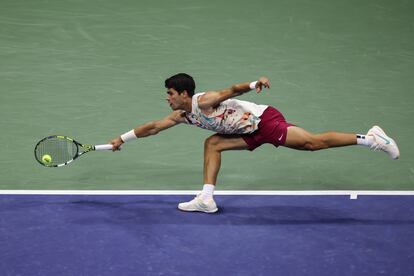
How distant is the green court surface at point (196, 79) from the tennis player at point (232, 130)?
78 cm

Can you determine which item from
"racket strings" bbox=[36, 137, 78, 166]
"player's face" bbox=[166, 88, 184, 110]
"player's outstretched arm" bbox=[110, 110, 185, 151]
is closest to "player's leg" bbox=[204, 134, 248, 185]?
"player's outstretched arm" bbox=[110, 110, 185, 151]

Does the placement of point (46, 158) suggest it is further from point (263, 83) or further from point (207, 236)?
point (263, 83)

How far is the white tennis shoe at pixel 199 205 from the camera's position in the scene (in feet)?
30.7

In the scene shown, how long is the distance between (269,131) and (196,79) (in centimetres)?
384

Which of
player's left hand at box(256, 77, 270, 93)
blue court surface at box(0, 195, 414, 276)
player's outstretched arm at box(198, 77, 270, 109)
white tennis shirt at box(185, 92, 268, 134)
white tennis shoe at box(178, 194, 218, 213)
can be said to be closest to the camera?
blue court surface at box(0, 195, 414, 276)

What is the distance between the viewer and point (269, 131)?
945 centimetres

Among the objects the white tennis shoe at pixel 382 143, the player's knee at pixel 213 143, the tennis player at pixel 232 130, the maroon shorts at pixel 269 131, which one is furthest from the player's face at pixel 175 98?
the white tennis shoe at pixel 382 143

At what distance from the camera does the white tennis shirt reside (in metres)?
9.27

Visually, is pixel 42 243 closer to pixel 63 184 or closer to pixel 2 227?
pixel 2 227

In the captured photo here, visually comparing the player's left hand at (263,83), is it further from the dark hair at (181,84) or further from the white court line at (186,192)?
the white court line at (186,192)

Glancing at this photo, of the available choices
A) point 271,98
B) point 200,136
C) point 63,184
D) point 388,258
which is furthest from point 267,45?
point 388,258

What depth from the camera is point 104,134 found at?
37.2 ft

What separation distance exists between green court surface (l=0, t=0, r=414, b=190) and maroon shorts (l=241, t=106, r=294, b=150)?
33.2 inches

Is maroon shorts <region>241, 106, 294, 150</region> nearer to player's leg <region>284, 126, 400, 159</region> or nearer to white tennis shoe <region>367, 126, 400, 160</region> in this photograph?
player's leg <region>284, 126, 400, 159</region>
